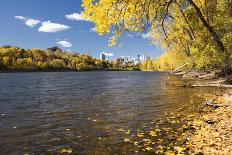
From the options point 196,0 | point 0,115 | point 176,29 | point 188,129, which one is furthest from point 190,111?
point 176,29

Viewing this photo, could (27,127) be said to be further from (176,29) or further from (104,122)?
(176,29)

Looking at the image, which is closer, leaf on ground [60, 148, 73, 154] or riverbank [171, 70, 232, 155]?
riverbank [171, 70, 232, 155]

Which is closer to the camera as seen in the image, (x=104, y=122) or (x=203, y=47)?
(x=104, y=122)

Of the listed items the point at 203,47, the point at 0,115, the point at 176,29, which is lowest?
the point at 0,115

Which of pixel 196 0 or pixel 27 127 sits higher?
pixel 196 0

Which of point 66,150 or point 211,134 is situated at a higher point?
point 211,134

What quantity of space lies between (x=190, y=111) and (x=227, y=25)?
38.5ft

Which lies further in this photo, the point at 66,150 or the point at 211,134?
the point at 211,134

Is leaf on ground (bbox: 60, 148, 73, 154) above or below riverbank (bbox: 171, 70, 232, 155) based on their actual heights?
below

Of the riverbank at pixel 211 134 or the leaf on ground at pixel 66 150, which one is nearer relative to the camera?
the riverbank at pixel 211 134

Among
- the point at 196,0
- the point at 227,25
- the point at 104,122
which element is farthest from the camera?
the point at 196,0

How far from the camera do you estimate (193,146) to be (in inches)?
574

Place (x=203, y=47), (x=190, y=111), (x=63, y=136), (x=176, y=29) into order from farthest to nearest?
(x=176, y=29), (x=203, y=47), (x=190, y=111), (x=63, y=136)

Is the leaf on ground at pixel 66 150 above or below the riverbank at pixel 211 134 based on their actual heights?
below
